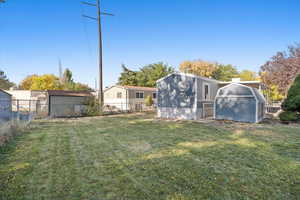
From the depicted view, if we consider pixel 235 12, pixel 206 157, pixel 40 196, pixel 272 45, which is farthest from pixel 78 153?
pixel 272 45

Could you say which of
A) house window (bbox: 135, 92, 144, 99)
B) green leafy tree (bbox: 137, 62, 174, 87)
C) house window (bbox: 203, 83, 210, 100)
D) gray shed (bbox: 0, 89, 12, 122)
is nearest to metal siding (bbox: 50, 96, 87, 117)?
gray shed (bbox: 0, 89, 12, 122)

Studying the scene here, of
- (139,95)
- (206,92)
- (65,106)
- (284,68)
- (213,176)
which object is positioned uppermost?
(284,68)

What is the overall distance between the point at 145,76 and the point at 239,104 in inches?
904

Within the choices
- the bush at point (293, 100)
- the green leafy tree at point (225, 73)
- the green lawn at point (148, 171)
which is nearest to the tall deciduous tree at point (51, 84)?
the green lawn at point (148, 171)

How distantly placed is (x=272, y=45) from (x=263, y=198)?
24663mm

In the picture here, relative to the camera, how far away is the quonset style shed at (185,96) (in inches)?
479

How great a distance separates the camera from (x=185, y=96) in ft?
41.2

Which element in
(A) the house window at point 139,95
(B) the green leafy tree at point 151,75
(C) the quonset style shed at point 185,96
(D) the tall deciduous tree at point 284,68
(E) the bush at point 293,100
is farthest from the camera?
(B) the green leafy tree at point 151,75

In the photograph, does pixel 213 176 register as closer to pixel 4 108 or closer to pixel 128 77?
pixel 4 108

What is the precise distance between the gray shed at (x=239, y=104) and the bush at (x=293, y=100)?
56.8 inches

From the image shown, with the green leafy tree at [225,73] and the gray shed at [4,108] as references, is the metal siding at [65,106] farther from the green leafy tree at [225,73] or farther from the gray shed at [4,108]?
the green leafy tree at [225,73]

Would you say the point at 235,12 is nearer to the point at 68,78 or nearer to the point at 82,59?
the point at 82,59

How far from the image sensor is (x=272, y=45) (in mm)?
20938

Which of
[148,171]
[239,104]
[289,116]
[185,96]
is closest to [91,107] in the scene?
[185,96]
